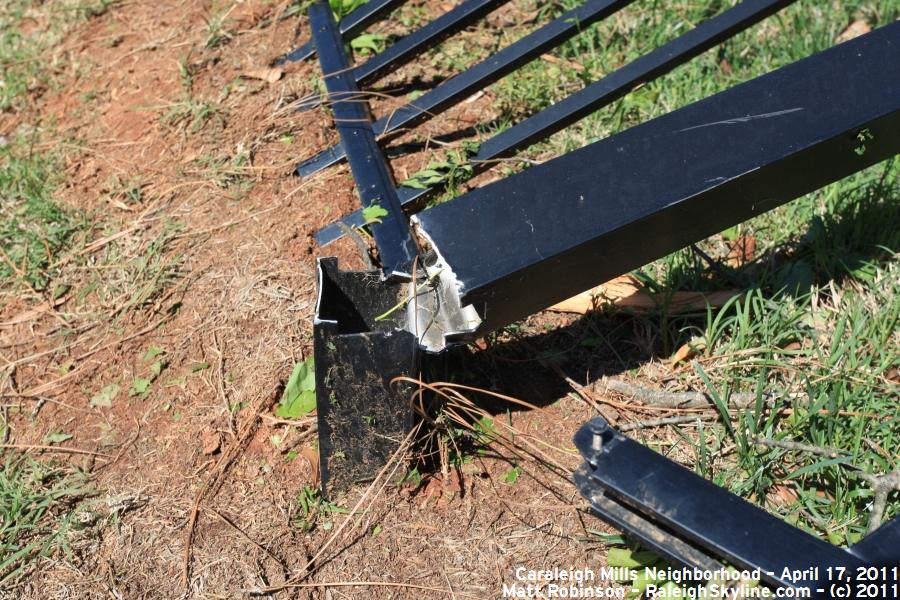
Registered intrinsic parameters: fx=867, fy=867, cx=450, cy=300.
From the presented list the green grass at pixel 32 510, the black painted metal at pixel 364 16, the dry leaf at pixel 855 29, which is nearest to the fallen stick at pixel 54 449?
the green grass at pixel 32 510

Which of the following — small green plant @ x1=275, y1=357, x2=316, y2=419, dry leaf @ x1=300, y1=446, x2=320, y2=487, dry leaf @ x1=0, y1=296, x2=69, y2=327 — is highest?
dry leaf @ x1=0, y1=296, x2=69, y2=327

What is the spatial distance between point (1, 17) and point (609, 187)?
11.7ft

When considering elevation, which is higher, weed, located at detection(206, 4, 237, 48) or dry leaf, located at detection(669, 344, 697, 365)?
weed, located at detection(206, 4, 237, 48)

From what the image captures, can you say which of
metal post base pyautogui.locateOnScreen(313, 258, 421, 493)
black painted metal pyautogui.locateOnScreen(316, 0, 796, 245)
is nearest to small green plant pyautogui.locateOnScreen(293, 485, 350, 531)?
metal post base pyautogui.locateOnScreen(313, 258, 421, 493)

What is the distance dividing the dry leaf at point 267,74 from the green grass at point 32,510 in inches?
69.8

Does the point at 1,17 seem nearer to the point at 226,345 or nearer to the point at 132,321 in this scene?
the point at 132,321

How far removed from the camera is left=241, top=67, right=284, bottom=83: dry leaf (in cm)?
348

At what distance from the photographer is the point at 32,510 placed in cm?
226

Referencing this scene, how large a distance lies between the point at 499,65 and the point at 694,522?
1830mm

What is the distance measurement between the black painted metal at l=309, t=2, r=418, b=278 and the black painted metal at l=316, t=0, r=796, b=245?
85mm

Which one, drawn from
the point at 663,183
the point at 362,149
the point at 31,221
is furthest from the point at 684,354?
the point at 31,221

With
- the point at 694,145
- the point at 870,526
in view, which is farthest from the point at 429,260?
the point at 870,526

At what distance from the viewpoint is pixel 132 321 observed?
107 inches

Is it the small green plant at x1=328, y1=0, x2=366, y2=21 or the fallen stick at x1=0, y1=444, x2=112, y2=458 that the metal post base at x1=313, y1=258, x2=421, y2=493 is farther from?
the small green plant at x1=328, y1=0, x2=366, y2=21
